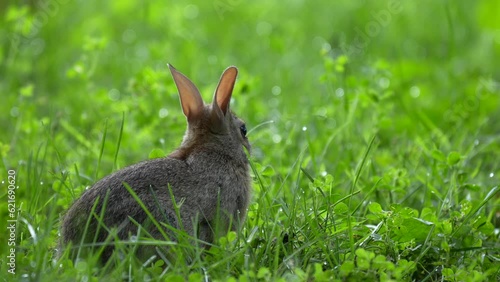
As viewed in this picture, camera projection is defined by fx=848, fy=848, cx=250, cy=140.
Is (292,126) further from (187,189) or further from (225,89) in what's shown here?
(187,189)

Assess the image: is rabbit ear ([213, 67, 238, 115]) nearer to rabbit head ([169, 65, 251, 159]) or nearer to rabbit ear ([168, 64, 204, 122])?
rabbit head ([169, 65, 251, 159])

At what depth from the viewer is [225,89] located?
14.4 ft

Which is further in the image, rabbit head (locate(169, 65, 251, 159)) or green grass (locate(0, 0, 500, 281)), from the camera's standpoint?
rabbit head (locate(169, 65, 251, 159))

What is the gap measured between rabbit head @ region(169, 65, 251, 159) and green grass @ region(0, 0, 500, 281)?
25 centimetres

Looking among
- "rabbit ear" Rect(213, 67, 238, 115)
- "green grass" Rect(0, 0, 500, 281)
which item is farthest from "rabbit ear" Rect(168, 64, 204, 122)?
"green grass" Rect(0, 0, 500, 281)

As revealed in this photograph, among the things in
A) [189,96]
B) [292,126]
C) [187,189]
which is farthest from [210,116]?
[292,126]

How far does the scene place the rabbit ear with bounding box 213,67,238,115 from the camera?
4.33 metres

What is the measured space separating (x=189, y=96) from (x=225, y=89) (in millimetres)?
194

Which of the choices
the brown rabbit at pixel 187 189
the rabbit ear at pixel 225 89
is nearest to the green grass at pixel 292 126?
the brown rabbit at pixel 187 189

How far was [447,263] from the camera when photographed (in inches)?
148

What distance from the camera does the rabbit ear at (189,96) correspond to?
14.1 ft

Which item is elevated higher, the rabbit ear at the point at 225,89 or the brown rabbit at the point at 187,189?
the rabbit ear at the point at 225,89

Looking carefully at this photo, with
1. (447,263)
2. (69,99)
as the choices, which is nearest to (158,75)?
(69,99)

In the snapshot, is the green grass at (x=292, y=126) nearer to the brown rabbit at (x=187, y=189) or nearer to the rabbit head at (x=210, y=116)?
the brown rabbit at (x=187, y=189)
